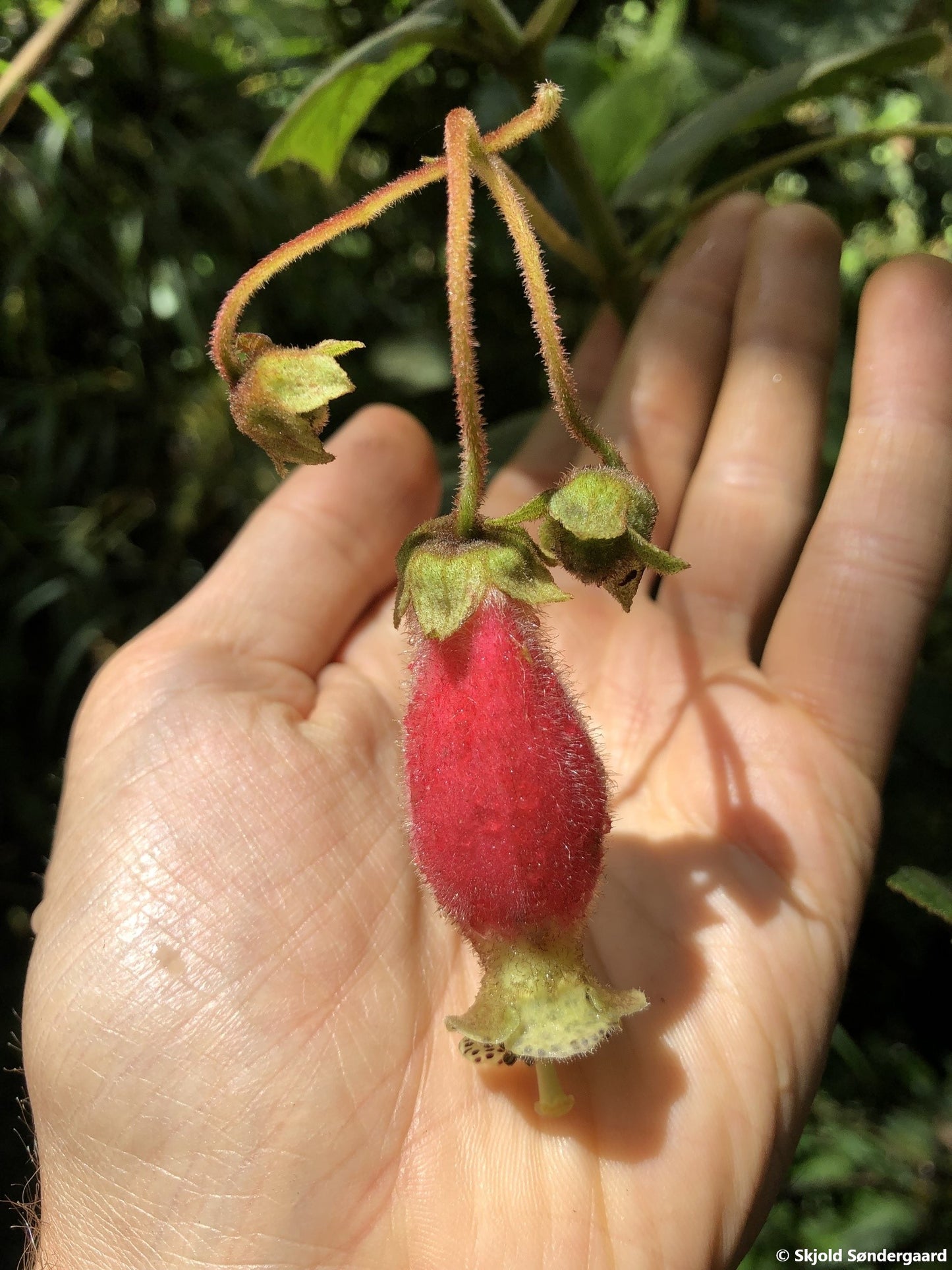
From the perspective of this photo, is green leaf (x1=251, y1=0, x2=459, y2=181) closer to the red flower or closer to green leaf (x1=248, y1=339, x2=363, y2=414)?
green leaf (x1=248, y1=339, x2=363, y2=414)

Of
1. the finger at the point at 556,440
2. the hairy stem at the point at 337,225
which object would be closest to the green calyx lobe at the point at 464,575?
the hairy stem at the point at 337,225

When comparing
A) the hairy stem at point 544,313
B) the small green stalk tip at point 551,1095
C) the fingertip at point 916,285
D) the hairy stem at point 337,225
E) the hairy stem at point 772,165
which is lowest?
the small green stalk tip at point 551,1095

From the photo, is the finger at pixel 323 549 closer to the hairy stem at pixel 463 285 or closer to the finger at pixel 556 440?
the finger at pixel 556 440

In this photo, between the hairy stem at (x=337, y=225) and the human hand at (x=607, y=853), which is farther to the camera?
the human hand at (x=607, y=853)

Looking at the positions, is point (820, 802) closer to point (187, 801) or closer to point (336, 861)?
point (336, 861)

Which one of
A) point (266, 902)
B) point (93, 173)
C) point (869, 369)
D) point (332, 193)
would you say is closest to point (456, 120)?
point (869, 369)

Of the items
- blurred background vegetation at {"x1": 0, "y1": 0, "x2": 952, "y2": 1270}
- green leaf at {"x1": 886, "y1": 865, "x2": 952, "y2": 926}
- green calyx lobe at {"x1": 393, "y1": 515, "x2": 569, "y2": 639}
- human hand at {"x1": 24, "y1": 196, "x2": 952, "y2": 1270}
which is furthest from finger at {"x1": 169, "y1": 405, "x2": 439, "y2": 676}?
green leaf at {"x1": 886, "y1": 865, "x2": 952, "y2": 926}
